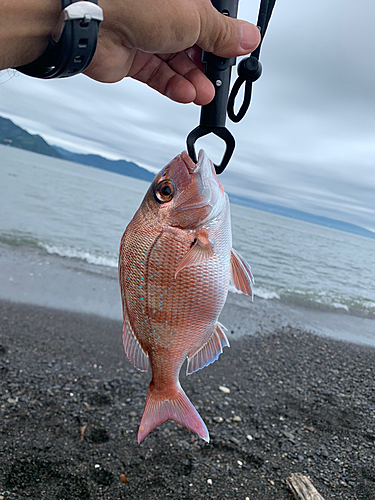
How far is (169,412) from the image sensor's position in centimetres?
220

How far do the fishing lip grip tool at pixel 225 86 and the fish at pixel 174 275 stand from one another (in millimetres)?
213

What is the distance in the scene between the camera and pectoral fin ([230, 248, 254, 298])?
222 centimetres

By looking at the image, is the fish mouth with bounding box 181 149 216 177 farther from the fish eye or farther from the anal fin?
the anal fin

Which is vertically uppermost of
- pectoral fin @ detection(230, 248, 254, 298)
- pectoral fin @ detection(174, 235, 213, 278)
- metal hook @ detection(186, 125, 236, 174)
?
metal hook @ detection(186, 125, 236, 174)

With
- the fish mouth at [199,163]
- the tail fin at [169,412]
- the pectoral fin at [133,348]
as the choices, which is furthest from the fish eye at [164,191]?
the tail fin at [169,412]

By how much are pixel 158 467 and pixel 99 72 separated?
3.99m

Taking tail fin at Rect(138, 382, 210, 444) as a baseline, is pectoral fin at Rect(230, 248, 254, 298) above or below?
above

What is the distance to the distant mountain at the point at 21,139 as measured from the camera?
170250 mm

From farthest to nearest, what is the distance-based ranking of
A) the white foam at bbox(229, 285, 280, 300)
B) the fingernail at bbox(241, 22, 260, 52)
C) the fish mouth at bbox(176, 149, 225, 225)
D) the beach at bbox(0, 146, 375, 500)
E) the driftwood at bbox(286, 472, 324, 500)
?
the white foam at bbox(229, 285, 280, 300), the beach at bbox(0, 146, 375, 500), the driftwood at bbox(286, 472, 324, 500), the fish mouth at bbox(176, 149, 225, 225), the fingernail at bbox(241, 22, 260, 52)

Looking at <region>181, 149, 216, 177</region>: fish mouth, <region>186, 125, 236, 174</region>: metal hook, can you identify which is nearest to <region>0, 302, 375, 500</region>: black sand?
<region>181, 149, 216, 177</region>: fish mouth

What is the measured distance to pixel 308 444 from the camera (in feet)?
16.0

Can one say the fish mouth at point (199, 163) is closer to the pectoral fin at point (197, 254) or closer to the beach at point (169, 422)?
the pectoral fin at point (197, 254)

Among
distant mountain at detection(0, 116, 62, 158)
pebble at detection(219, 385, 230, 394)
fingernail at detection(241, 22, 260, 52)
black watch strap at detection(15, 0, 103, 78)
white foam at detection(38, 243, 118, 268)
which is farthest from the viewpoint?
distant mountain at detection(0, 116, 62, 158)

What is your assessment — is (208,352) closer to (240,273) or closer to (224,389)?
(240,273)
